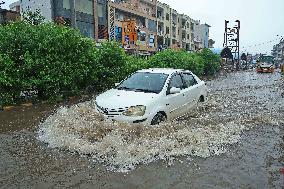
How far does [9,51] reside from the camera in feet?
35.3

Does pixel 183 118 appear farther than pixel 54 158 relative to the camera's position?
Yes

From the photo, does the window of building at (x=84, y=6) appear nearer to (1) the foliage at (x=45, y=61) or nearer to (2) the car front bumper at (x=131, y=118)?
(1) the foliage at (x=45, y=61)

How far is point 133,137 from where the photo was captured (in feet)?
21.1

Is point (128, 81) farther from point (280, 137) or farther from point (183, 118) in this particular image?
point (280, 137)

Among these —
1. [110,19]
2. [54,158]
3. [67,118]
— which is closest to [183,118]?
[67,118]

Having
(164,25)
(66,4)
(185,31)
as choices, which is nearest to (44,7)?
(66,4)

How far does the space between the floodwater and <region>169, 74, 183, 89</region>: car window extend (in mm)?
939

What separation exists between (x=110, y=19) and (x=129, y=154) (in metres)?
36.1

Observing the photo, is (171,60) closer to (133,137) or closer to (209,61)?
(209,61)

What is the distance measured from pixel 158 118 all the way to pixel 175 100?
38.2 inches

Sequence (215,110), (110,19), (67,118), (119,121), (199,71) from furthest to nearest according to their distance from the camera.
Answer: (110,19)
(199,71)
(215,110)
(67,118)
(119,121)

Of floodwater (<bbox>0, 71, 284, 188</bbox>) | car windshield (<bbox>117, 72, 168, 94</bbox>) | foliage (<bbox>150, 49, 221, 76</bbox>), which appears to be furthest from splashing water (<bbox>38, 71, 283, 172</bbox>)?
foliage (<bbox>150, 49, 221, 76</bbox>)

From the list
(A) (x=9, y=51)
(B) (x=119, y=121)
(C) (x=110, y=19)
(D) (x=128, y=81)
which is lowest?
(B) (x=119, y=121)

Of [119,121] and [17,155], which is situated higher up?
[119,121]
